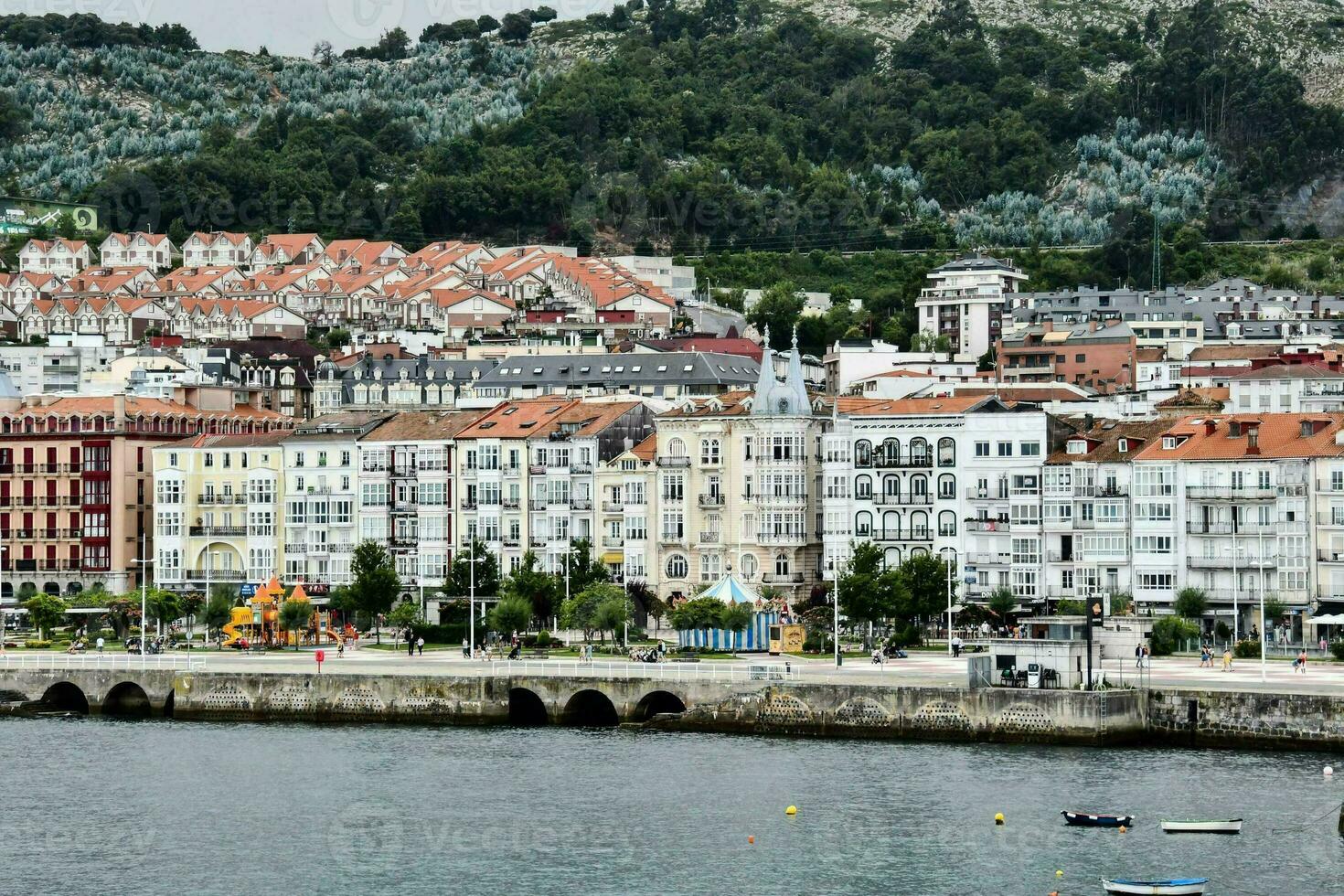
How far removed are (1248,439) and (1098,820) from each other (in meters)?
43.3

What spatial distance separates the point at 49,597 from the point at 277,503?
42.4ft

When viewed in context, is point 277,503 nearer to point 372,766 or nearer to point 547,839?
point 372,766

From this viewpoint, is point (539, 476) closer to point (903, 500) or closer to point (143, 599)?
point (903, 500)

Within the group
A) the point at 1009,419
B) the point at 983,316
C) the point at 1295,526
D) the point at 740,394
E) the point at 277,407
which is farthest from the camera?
the point at 983,316

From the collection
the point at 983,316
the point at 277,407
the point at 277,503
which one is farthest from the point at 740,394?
the point at 983,316

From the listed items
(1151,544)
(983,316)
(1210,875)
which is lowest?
(1210,875)

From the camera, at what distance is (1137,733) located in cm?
8675

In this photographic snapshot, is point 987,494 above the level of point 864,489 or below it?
below

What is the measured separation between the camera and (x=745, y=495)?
123500 millimetres

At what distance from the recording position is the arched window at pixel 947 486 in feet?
397

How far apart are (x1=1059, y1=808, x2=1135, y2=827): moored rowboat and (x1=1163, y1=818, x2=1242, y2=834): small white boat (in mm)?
1095

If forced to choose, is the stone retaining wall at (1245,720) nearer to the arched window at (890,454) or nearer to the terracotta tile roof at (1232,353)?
the arched window at (890,454)

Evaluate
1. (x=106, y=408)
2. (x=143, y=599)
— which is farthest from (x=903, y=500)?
(x=106, y=408)

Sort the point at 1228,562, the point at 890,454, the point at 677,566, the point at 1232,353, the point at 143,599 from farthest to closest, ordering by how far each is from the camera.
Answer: the point at 1232,353, the point at 677,566, the point at 890,454, the point at 143,599, the point at 1228,562
